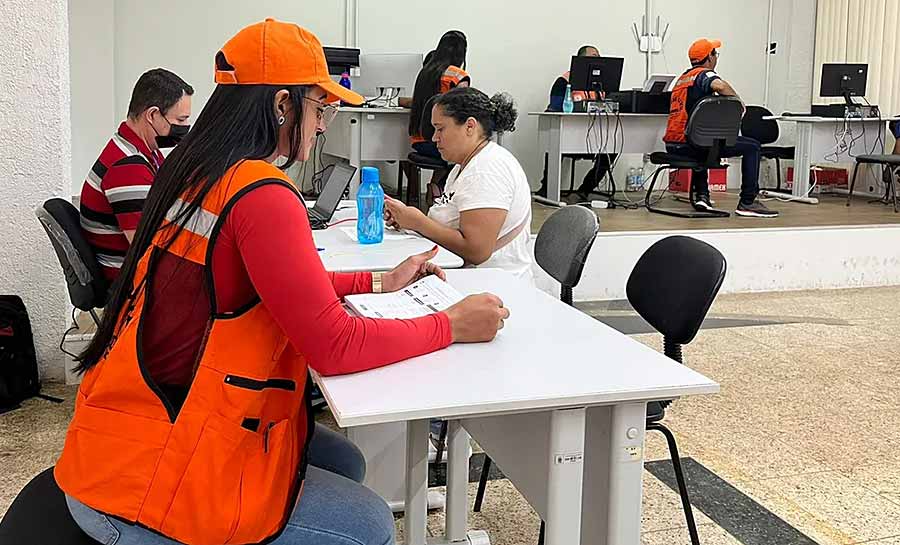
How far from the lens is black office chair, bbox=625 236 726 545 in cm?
206

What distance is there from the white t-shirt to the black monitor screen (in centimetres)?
605

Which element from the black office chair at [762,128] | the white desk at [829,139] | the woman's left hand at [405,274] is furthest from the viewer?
the black office chair at [762,128]

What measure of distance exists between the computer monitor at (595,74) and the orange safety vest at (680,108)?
62cm

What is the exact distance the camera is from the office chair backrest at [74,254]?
112 inches

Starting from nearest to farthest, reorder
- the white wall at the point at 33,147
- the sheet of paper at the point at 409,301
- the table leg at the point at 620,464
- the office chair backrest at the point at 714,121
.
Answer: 1. the table leg at the point at 620,464
2. the sheet of paper at the point at 409,301
3. the white wall at the point at 33,147
4. the office chair backrest at the point at 714,121

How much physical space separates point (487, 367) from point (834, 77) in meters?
7.52

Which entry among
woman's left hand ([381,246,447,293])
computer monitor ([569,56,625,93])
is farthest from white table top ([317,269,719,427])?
computer monitor ([569,56,625,93])

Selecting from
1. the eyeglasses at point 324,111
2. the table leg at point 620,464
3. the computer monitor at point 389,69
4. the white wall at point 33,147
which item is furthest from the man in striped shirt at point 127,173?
the computer monitor at point 389,69

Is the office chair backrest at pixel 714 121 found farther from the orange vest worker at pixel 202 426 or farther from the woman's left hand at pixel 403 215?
the orange vest worker at pixel 202 426

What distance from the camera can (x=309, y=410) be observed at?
4.93ft

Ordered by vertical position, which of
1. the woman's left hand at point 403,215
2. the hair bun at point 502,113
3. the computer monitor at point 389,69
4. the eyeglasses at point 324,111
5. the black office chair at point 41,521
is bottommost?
the black office chair at point 41,521

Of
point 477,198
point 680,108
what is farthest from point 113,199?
point 680,108

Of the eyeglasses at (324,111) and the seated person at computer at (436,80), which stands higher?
the seated person at computer at (436,80)

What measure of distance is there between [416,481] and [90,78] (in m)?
6.35
